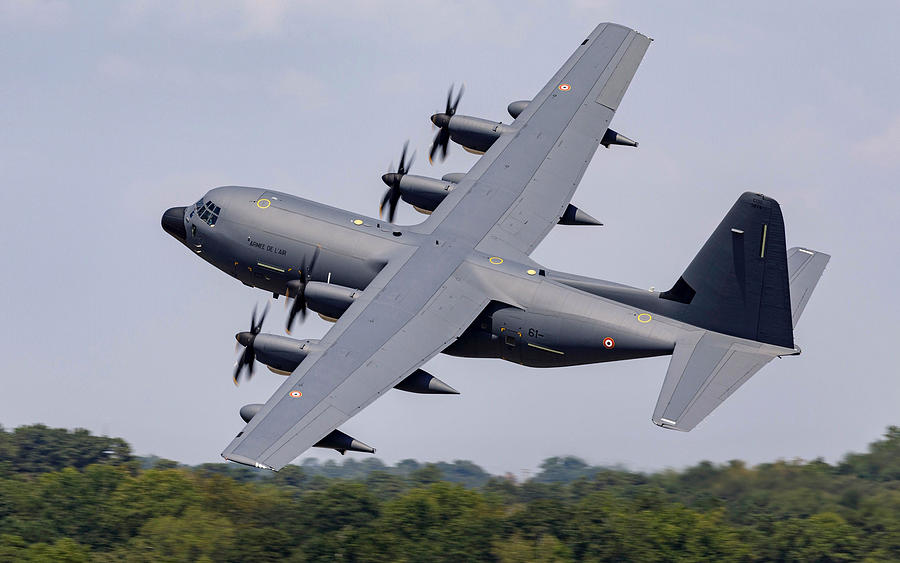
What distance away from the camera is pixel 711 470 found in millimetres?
52094

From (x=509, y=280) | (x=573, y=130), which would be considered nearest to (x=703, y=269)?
(x=509, y=280)

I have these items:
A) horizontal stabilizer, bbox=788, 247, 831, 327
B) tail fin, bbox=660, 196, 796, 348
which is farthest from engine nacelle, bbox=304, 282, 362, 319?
horizontal stabilizer, bbox=788, 247, 831, 327

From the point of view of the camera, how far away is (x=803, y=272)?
148 ft

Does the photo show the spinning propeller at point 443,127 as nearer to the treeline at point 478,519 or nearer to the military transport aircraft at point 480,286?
the military transport aircraft at point 480,286

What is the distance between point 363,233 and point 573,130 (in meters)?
11.1

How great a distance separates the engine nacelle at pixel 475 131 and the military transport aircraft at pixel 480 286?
0.30ft

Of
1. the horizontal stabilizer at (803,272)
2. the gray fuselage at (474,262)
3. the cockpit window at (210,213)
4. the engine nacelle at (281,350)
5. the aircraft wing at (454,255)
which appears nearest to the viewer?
the aircraft wing at (454,255)

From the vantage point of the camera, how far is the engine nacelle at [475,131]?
53.0m

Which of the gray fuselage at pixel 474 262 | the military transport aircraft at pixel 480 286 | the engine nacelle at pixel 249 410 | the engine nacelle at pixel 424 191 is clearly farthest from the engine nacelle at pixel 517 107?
the engine nacelle at pixel 249 410

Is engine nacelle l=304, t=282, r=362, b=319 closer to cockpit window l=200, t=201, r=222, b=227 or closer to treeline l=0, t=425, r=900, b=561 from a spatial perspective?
cockpit window l=200, t=201, r=222, b=227

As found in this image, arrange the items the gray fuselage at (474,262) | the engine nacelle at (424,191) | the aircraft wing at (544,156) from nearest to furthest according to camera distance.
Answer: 1. the gray fuselage at (474,262)
2. the aircraft wing at (544,156)
3. the engine nacelle at (424,191)

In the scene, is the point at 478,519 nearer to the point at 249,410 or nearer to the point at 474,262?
the point at 474,262

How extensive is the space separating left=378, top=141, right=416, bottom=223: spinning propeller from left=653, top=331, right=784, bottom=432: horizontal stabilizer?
47.5 feet

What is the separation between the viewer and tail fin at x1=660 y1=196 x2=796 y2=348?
1607 inches
